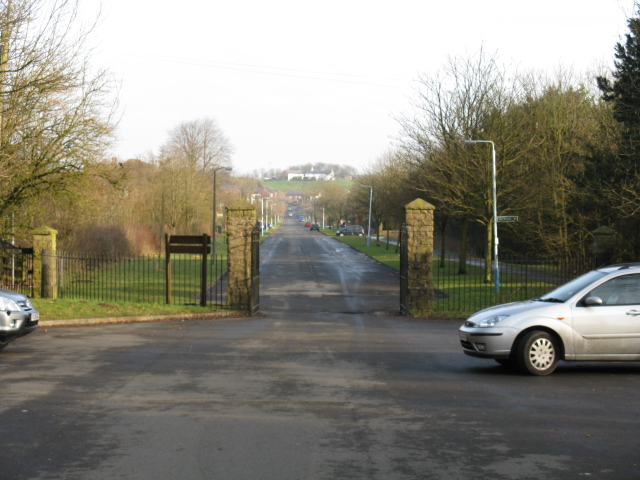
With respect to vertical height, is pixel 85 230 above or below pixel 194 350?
above

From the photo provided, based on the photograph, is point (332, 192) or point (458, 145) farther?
point (332, 192)

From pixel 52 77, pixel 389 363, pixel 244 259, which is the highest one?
pixel 52 77

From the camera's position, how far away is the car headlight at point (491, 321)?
1006cm

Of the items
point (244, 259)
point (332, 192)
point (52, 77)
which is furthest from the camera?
point (332, 192)

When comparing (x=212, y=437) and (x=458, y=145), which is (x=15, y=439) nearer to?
(x=212, y=437)

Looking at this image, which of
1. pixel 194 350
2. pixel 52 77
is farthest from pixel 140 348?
pixel 52 77

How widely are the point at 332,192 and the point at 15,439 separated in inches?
4776

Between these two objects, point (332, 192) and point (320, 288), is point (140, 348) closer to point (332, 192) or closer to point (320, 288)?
point (320, 288)

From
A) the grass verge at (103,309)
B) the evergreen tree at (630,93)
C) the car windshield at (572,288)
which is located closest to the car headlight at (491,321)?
the car windshield at (572,288)

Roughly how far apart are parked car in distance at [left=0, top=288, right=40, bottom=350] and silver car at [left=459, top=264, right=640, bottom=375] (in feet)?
23.5

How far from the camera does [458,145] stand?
107 ft

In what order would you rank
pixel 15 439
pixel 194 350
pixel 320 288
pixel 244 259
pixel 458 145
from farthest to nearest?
1. pixel 458 145
2. pixel 320 288
3. pixel 244 259
4. pixel 194 350
5. pixel 15 439

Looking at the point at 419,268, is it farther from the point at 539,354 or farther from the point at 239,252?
the point at 539,354

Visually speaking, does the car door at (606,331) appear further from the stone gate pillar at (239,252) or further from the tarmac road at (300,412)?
the stone gate pillar at (239,252)
